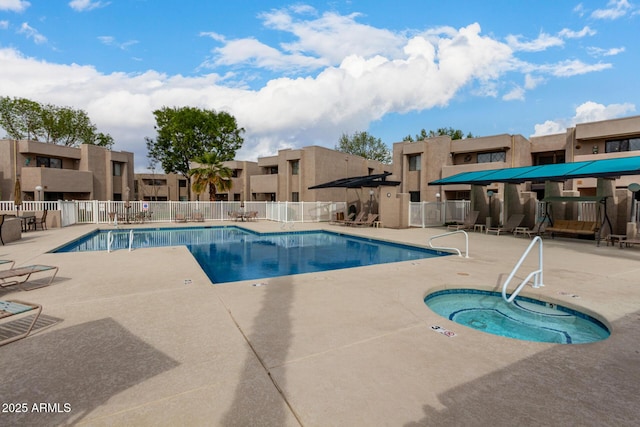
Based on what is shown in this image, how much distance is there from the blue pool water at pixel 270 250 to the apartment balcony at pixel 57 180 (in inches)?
584

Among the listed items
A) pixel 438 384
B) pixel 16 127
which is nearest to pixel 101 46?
pixel 438 384

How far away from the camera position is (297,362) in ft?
10.3

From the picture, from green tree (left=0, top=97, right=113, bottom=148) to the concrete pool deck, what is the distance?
139ft

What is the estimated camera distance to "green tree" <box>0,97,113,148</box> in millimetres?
34875

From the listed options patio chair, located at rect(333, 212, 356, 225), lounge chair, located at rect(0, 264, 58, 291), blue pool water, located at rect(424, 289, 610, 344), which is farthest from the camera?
patio chair, located at rect(333, 212, 356, 225)

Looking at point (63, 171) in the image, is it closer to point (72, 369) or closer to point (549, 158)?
point (72, 369)

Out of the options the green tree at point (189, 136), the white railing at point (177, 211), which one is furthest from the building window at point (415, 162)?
the green tree at point (189, 136)

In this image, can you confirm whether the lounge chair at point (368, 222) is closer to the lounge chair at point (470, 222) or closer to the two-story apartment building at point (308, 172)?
the lounge chair at point (470, 222)

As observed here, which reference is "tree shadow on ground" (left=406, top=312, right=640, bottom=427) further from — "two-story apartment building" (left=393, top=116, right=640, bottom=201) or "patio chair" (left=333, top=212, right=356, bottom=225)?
"two-story apartment building" (left=393, top=116, right=640, bottom=201)

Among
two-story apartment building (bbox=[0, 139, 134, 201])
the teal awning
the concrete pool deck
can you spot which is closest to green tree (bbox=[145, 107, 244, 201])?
two-story apartment building (bbox=[0, 139, 134, 201])

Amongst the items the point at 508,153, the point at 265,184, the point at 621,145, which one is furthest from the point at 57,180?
the point at 621,145

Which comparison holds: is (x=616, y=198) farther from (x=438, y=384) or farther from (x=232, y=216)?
(x=232, y=216)

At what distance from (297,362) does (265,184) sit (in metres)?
32.6

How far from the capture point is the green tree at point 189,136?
36875 millimetres
